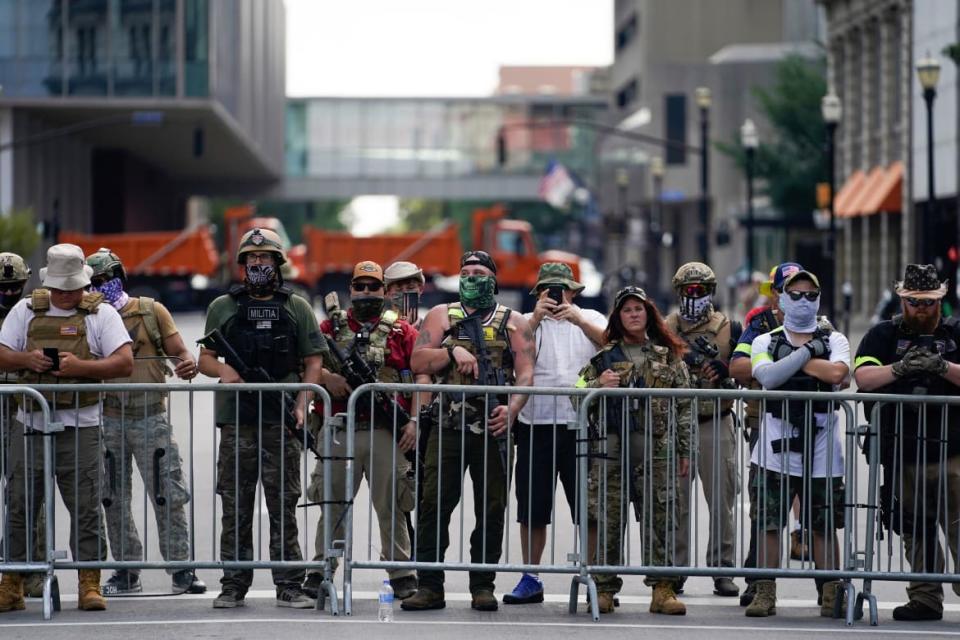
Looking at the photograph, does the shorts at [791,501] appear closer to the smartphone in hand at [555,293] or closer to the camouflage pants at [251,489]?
the smartphone in hand at [555,293]

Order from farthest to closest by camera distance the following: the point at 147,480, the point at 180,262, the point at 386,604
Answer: the point at 180,262 < the point at 147,480 < the point at 386,604

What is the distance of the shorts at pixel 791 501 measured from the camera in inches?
378

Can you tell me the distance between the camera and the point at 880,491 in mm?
9789

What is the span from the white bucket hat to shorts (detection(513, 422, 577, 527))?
2.32 metres

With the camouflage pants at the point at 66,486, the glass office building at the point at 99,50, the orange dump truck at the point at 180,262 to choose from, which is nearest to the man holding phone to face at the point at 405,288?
the camouflage pants at the point at 66,486

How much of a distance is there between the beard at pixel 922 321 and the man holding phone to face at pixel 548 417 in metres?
1.54

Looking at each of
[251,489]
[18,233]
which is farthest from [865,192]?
[251,489]

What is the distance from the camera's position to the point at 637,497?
32.1 ft

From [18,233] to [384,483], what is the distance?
34.0 meters

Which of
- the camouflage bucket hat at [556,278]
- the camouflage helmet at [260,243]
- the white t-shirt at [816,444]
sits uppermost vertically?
the camouflage helmet at [260,243]

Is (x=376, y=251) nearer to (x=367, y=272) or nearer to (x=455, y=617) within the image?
(x=367, y=272)

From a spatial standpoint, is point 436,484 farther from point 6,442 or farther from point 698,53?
point 698,53

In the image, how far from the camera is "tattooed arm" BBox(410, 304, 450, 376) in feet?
32.3

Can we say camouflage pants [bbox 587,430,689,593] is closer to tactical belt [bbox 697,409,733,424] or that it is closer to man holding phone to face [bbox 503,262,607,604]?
man holding phone to face [bbox 503,262,607,604]
